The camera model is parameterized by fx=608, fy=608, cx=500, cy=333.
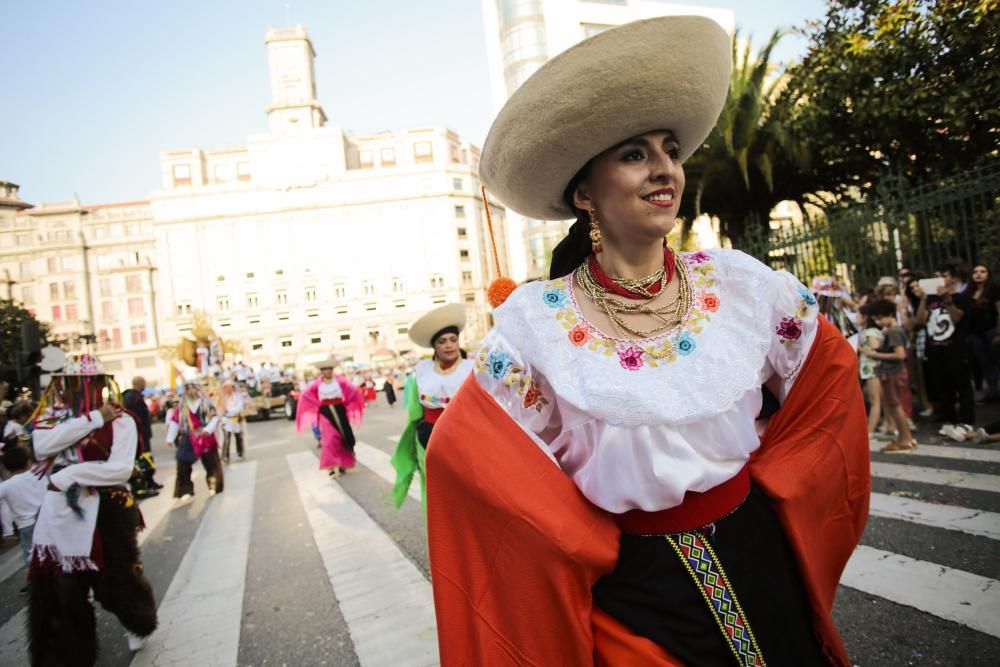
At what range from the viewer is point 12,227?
7194cm

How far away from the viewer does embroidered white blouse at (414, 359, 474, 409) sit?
5.16m

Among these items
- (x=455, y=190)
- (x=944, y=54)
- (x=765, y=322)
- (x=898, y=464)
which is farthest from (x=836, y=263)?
(x=455, y=190)

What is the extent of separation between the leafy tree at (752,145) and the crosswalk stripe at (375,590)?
31.8 ft

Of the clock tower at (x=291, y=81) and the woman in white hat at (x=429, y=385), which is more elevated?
the clock tower at (x=291, y=81)

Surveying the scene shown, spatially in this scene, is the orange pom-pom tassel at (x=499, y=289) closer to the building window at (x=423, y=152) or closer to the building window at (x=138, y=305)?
the building window at (x=423, y=152)

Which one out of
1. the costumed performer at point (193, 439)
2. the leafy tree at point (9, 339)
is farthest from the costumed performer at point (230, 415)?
the leafy tree at point (9, 339)

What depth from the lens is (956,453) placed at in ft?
19.0

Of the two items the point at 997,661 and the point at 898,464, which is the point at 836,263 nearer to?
the point at 898,464

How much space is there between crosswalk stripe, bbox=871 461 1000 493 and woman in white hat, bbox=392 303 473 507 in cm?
389

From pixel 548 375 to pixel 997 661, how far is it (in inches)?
99.1

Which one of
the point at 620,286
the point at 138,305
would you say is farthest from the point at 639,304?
the point at 138,305

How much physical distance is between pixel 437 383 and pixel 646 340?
379cm

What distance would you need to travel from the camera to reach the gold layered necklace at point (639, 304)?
5.55 ft

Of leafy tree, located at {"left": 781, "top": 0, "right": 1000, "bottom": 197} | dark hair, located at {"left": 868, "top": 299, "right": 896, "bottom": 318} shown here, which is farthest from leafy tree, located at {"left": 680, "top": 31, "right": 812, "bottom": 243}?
dark hair, located at {"left": 868, "top": 299, "right": 896, "bottom": 318}
